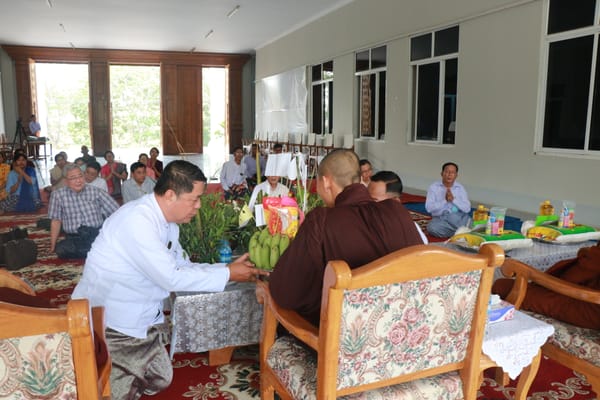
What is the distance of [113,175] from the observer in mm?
8086

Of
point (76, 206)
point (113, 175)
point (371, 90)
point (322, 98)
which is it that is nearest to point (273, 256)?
point (76, 206)

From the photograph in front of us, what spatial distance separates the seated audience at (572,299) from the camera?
6.89 ft

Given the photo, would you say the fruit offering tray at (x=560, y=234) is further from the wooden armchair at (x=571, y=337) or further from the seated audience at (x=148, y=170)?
the seated audience at (x=148, y=170)

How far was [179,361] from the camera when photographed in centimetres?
266

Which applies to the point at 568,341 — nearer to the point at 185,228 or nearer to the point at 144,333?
the point at 144,333

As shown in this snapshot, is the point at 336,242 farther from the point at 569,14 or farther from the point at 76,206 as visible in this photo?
the point at 569,14

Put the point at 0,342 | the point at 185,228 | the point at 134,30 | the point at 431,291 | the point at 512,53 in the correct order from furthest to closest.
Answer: the point at 134,30 → the point at 512,53 → the point at 185,228 → the point at 431,291 → the point at 0,342

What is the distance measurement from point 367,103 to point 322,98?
2.23 m

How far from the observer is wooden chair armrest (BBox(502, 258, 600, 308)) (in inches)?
77.0

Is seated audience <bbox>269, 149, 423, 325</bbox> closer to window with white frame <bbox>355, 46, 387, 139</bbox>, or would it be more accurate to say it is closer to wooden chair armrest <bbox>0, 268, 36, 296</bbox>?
wooden chair armrest <bbox>0, 268, 36, 296</bbox>

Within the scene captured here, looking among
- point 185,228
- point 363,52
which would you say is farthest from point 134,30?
point 185,228

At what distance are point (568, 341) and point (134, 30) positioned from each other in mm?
14581

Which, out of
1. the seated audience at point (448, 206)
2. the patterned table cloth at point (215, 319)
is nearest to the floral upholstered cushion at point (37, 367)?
the patterned table cloth at point (215, 319)

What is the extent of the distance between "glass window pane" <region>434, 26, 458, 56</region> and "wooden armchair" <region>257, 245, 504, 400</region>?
727 centimetres
